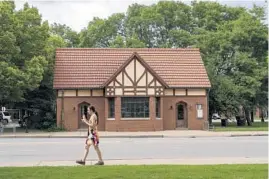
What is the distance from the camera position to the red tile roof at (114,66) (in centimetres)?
4150

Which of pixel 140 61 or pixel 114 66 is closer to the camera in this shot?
pixel 140 61

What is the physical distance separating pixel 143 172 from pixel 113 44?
5121 centimetres

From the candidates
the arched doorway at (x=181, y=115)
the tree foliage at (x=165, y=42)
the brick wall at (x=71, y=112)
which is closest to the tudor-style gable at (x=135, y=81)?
the brick wall at (x=71, y=112)

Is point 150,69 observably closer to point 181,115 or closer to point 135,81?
point 135,81

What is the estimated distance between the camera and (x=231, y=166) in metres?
13.4

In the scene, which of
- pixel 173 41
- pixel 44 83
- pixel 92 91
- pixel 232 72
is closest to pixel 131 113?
pixel 92 91

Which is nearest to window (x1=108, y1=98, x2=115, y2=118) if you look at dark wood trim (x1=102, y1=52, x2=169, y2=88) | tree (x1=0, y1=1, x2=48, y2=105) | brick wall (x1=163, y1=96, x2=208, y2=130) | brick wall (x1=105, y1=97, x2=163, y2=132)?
brick wall (x1=105, y1=97, x2=163, y2=132)

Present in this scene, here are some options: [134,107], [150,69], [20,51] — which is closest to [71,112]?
[134,107]

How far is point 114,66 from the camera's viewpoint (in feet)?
141

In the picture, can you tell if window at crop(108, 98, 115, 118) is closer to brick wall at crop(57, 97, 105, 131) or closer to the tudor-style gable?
the tudor-style gable

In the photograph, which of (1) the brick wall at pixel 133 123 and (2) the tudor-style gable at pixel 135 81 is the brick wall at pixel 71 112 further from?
(2) the tudor-style gable at pixel 135 81

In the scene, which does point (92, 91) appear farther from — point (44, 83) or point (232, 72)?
point (232, 72)

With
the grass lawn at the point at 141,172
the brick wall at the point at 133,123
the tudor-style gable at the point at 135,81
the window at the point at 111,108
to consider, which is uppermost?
the tudor-style gable at the point at 135,81

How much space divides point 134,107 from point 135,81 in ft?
7.00
